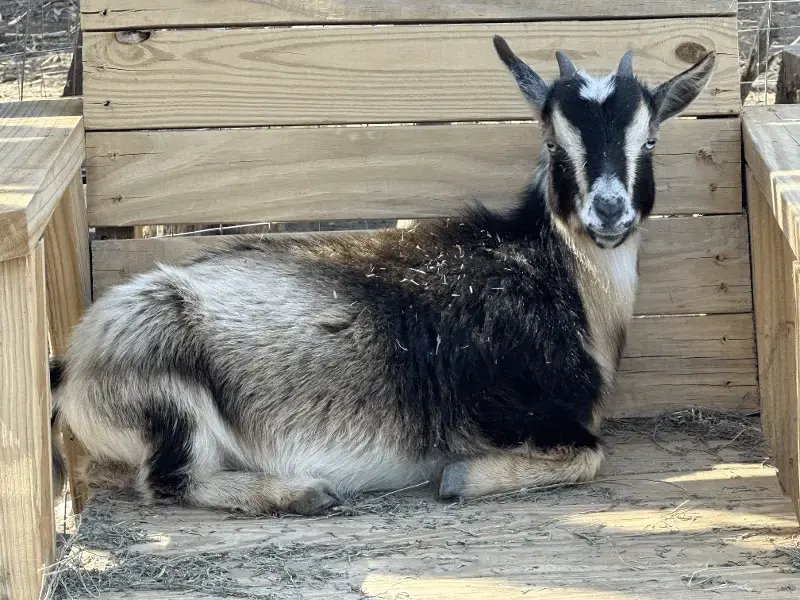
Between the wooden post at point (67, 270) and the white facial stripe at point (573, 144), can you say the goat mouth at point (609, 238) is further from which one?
the wooden post at point (67, 270)

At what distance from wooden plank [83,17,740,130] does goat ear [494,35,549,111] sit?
0.99 ft

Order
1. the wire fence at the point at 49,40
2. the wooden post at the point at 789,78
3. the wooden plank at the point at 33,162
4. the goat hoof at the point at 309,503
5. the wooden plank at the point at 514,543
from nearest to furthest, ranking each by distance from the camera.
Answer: the wooden plank at the point at 33,162 < the wooden plank at the point at 514,543 < the goat hoof at the point at 309,503 < the wooden post at the point at 789,78 < the wire fence at the point at 49,40

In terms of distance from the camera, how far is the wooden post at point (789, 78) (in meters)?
4.57

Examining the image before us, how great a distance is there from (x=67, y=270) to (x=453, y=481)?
1648 millimetres

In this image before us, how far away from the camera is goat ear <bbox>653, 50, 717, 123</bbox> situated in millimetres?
3914

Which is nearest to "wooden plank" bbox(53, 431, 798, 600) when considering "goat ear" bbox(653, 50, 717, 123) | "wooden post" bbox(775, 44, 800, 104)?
"goat ear" bbox(653, 50, 717, 123)

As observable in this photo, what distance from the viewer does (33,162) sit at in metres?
3.46

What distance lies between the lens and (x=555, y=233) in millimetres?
4078

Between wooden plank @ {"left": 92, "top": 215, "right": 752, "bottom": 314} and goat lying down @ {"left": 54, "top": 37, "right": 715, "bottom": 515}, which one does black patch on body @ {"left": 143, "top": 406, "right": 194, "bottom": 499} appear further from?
wooden plank @ {"left": 92, "top": 215, "right": 752, "bottom": 314}

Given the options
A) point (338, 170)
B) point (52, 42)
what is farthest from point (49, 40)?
point (338, 170)

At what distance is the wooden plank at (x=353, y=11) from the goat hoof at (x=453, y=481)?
68.3 inches

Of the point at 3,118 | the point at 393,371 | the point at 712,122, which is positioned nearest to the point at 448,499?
the point at 393,371

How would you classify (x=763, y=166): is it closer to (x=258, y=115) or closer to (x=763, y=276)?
(x=763, y=276)

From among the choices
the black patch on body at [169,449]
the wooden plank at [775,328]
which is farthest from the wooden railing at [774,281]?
the black patch on body at [169,449]
